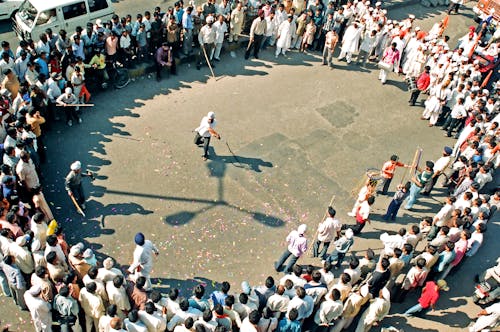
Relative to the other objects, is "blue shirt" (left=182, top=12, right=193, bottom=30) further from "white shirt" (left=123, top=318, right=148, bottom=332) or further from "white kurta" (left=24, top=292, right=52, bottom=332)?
"white shirt" (left=123, top=318, right=148, bottom=332)

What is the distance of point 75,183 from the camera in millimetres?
10602

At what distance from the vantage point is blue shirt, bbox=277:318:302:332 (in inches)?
329

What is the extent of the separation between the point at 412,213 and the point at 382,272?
3.68 meters

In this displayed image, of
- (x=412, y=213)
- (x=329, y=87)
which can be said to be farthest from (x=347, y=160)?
(x=329, y=87)

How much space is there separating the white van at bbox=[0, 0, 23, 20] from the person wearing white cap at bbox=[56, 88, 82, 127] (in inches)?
230

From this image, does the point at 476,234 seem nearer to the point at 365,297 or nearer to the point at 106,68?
the point at 365,297

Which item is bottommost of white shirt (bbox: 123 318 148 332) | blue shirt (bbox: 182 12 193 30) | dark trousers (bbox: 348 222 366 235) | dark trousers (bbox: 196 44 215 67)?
dark trousers (bbox: 348 222 366 235)

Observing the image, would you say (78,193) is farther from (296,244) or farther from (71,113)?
(296,244)

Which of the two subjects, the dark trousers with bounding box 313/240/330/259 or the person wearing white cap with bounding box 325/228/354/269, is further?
the dark trousers with bounding box 313/240/330/259

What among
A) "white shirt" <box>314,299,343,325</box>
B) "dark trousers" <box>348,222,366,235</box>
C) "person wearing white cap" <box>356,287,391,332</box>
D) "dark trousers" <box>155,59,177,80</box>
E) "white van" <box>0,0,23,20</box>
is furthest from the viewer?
"white van" <box>0,0,23,20</box>

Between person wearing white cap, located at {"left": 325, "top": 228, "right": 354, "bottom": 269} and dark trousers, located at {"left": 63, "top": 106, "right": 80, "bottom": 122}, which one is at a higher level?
dark trousers, located at {"left": 63, "top": 106, "right": 80, "bottom": 122}

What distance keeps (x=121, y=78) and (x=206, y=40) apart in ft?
9.66

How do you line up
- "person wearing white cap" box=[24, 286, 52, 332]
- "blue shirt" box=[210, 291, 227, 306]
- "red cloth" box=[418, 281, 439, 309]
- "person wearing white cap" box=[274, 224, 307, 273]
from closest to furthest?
"person wearing white cap" box=[24, 286, 52, 332]
"blue shirt" box=[210, 291, 227, 306]
"red cloth" box=[418, 281, 439, 309]
"person wearing white cap" box=[274, 224, 307, 273]

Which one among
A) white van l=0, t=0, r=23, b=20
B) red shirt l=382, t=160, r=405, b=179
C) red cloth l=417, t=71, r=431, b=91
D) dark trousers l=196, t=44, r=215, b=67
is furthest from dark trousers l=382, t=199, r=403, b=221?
white van l=0, t=0, r=23, b=20
